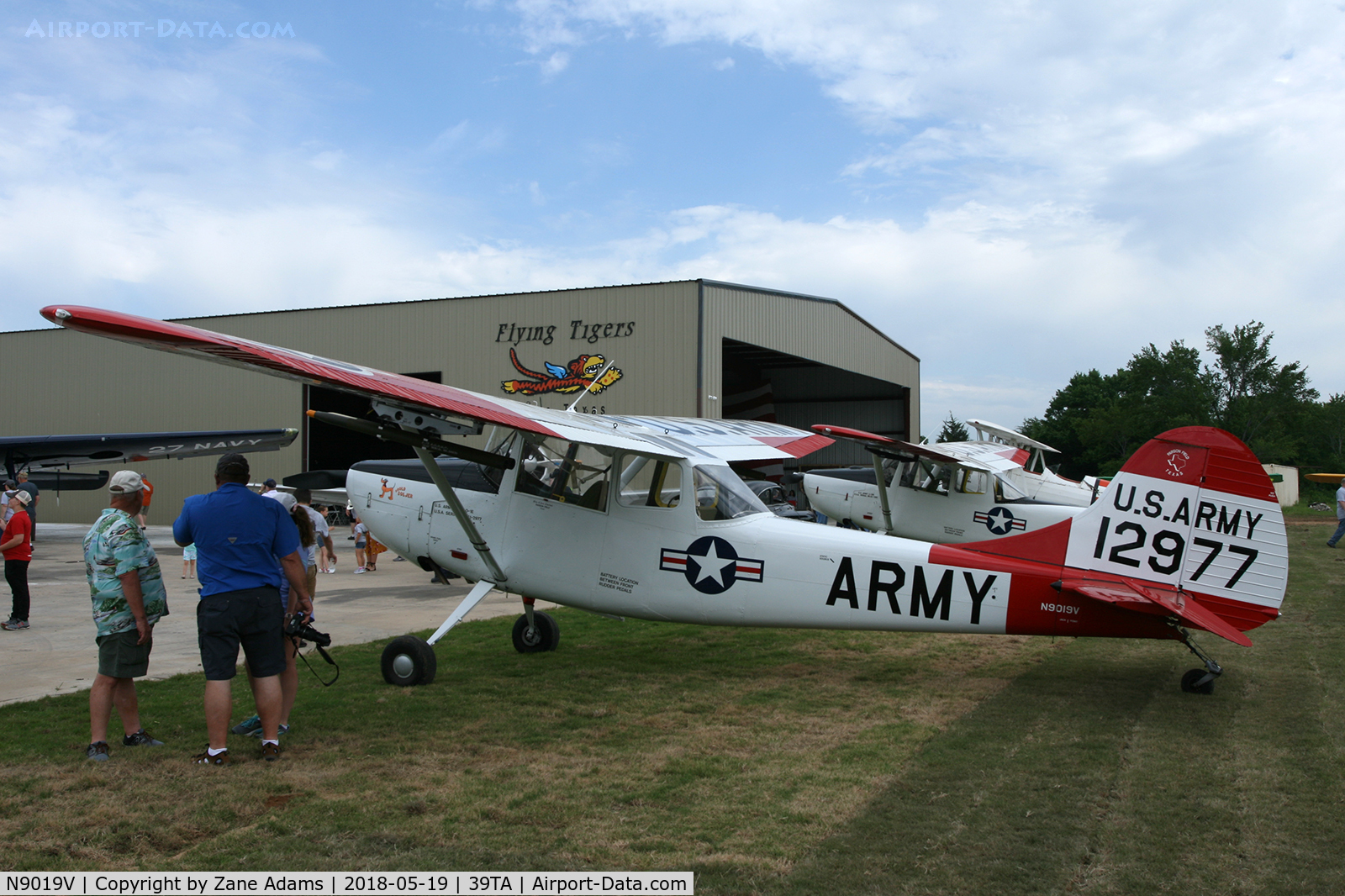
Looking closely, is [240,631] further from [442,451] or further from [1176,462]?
[1176,462]

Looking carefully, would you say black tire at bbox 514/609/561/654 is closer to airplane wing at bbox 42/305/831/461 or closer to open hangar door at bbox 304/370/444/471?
airplane wing at bbox 42/305/831/461

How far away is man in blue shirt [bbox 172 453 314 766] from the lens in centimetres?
465

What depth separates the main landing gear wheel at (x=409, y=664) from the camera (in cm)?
678

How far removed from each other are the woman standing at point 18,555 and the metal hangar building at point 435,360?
16.8 metres

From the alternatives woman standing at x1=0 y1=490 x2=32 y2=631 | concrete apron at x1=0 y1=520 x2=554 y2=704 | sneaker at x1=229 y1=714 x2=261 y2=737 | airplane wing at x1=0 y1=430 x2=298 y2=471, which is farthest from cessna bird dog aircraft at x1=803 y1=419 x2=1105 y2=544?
airplane wing at x1=0 y1=430 x2=298 y2=471

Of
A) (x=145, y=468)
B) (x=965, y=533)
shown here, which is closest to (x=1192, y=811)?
(x=965, y=533)

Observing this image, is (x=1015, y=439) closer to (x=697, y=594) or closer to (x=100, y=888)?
(x=697, y=594)

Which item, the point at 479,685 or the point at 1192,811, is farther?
the point at 479,685

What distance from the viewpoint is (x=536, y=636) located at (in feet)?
27.3

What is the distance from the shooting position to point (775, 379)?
140 feet

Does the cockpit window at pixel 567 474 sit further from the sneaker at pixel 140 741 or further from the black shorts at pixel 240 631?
the sneaker at pixel 140 741

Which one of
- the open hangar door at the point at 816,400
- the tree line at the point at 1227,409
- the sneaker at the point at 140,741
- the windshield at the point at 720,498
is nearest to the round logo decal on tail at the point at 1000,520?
the windshield at the point at 720,498

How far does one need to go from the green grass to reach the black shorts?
1.78ft

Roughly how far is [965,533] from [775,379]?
29.5m
